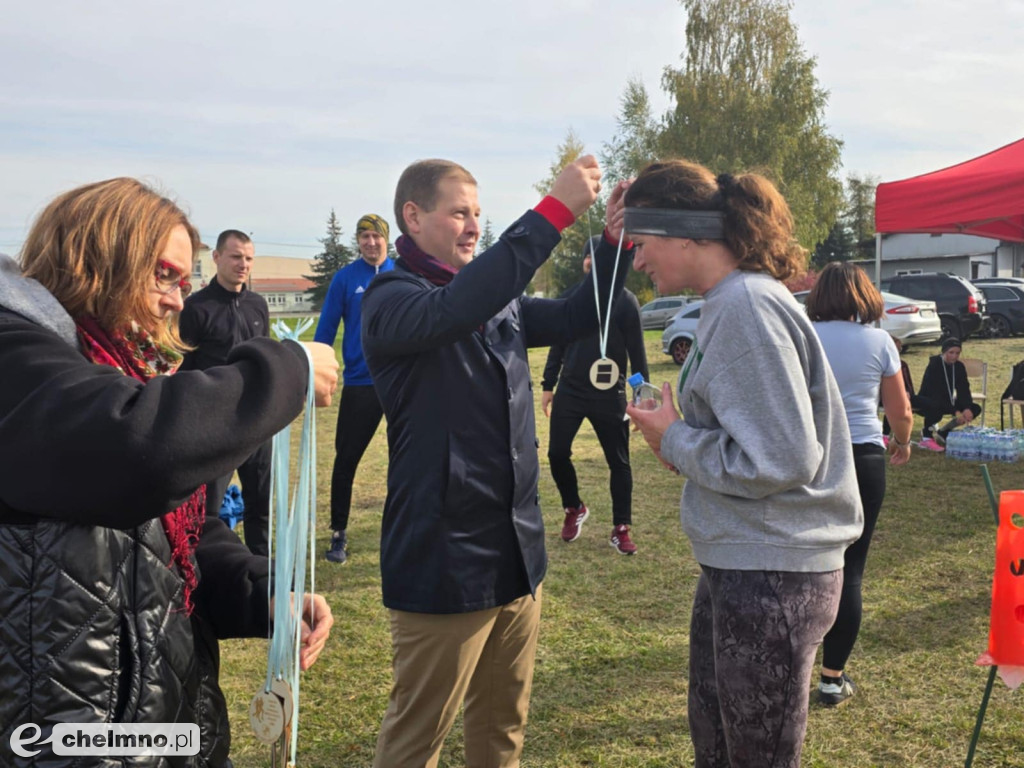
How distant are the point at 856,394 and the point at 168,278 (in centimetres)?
306

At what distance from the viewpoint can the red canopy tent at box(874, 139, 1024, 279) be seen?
6461mm

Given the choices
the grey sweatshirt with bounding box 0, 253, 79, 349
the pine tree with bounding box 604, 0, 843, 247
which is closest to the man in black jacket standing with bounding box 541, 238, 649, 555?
the grey sweatshirt with bounding box 0, 253, 79, 349

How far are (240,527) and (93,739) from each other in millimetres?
5259

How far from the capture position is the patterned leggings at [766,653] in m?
1.89

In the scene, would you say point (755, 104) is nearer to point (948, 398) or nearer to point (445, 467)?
point (948, 398)

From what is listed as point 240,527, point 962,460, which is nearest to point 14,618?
point 240,527

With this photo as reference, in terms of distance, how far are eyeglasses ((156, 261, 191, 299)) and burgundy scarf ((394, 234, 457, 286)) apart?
0.88 metres

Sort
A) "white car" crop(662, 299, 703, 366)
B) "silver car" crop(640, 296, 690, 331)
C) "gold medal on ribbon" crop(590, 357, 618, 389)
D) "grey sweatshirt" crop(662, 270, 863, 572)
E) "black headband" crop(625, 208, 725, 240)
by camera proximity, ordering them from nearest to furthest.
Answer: "grey sweatshirt" crop(662, 270, 863, 572), "black headband" crop(625, 208, 725, 240), "gold medal on ribbon" crop(590, 357, 618, 389), "white car" crop(662, 299, 703, 366), "silver car" crop(640, 296, 690, 331)

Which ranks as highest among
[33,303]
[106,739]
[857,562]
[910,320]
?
[910,320]

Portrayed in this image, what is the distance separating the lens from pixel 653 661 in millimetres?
3986

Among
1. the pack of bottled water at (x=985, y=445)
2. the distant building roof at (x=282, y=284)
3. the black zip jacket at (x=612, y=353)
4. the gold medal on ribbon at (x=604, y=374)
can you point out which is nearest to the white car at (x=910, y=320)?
the pack of bottled water at (x=985, y=445)

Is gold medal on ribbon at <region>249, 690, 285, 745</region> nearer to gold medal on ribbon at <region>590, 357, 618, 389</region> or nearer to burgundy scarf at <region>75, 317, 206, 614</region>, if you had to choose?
burgundy scarf at <region>75, 317, 206, 614</region>

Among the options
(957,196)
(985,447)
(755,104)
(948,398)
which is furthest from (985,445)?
(755,104)

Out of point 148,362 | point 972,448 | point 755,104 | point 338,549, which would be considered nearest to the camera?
point 148,362
